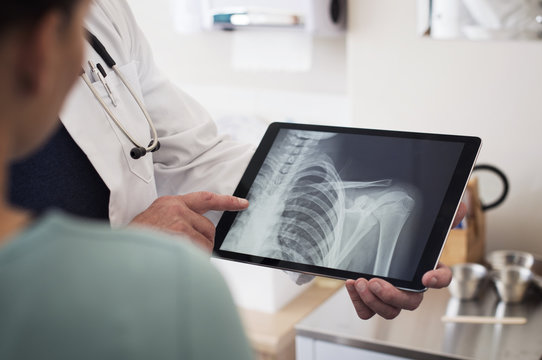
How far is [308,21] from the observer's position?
1.88 m

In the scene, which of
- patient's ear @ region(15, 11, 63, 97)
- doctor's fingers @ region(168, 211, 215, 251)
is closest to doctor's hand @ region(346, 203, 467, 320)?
doctor's fingers @ region(168, 211, 215, 251)

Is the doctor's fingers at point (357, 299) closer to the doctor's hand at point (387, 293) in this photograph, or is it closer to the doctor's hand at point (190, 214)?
the doctor's hand at point (387, 293)

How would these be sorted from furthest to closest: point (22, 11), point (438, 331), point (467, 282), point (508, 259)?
point (508, 259) → point (467, 282) → point (438, 331) → point (22, 11)

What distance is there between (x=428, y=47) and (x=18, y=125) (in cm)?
153

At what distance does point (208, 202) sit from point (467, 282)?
0.87 metres

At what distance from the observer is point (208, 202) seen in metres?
0.96

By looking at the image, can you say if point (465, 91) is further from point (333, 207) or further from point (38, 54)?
point (38, 54)

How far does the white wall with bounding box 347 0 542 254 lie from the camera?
1.70 metres

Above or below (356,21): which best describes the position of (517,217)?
below

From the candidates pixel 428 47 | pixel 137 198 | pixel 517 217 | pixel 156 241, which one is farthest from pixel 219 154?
pixel 517 217

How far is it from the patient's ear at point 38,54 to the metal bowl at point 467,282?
4.47ft

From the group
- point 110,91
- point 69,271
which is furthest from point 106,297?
point 110,91

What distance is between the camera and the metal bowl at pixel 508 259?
1.68 metres

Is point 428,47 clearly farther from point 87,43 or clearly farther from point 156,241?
point 156,241
